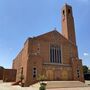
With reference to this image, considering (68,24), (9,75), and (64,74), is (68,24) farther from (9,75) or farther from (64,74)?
(9,75)

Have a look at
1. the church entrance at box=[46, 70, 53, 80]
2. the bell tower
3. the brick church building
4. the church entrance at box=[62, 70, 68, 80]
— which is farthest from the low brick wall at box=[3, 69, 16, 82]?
the bell tower

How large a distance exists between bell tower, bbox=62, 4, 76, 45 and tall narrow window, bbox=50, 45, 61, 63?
4.99 metres

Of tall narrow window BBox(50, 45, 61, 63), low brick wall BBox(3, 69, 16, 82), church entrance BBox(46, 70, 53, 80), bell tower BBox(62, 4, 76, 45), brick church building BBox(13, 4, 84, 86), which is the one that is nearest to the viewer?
brick church building BBox(13, 4, 84, 86)

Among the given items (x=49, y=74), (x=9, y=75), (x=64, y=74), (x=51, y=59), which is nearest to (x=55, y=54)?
(x=51, y=59)

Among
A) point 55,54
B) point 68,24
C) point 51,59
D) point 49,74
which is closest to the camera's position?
point 49,74

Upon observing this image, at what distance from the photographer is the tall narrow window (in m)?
28.8

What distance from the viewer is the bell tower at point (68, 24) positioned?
1318 inches

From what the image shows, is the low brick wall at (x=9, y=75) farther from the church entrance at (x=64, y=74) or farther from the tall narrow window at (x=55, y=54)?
the church entrance at (x=64, y=74)

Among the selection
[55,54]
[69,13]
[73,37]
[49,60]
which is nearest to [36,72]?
[49,60]

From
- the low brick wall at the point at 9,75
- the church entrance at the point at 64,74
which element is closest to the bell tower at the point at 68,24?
the church entrance at the point at 64,74

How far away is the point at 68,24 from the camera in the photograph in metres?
34.8

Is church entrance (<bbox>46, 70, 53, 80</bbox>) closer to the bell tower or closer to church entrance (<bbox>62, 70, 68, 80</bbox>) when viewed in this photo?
church entrance (<bbox>62, 70, 68, 80</bbox>)

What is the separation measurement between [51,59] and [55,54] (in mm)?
1487

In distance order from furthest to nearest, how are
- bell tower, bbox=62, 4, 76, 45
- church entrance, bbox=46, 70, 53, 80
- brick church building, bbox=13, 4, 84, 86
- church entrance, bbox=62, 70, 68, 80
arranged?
bell tower, bbox=62, 4, 76, 45 < church entrance, bbox=62, 70, 68, 80 < church entrance, bbox=46, 70, 53, 80 < brick church building, bbox=13, 4, 84, 86
